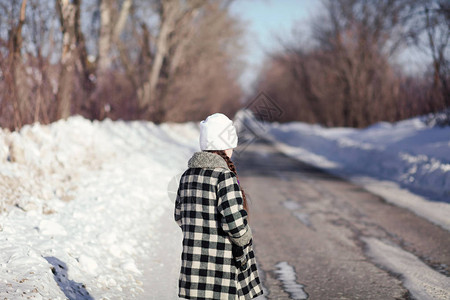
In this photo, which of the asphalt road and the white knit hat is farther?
the asphalt road

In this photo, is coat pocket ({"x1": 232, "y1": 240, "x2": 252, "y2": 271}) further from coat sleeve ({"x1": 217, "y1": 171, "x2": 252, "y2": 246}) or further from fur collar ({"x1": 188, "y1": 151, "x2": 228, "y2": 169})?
fur collar ({"x1": 188, "y1": 151, "x2": 228, "y2": 169})

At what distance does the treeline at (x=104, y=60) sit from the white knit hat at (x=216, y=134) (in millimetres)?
6364

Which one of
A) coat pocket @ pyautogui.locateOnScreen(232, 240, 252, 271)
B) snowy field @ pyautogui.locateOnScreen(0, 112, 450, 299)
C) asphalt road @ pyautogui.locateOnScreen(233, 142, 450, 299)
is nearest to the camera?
coat pocket @ pyautogui.locateOnScreen(232, 240, 252, 271)

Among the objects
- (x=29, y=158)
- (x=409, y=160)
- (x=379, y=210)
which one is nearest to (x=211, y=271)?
(x=29, y=158)

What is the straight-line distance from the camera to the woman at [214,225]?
2.96 metres

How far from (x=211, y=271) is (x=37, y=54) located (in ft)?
26.1

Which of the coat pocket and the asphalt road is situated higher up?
the coat pocket

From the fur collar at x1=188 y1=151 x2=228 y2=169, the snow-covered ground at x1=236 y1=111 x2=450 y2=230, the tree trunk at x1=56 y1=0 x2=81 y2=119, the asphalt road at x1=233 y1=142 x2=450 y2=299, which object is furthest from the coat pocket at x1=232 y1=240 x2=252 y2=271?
the tree trunk at x1=56 y1=0 x2=81 y2=119

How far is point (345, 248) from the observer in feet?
19.5

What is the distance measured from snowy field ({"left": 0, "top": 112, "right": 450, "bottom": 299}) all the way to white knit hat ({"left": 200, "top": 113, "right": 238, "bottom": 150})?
171cm

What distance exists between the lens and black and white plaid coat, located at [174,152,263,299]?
295 cm

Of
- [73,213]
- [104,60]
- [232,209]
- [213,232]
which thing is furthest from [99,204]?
[104,60]

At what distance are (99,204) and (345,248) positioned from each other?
3.43 meters

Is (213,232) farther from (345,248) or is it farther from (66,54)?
(66,54)
